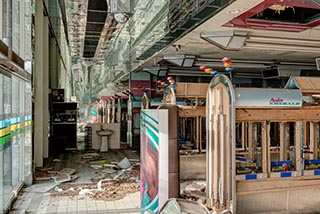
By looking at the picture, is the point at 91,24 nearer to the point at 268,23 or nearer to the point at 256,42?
the point at 256,42

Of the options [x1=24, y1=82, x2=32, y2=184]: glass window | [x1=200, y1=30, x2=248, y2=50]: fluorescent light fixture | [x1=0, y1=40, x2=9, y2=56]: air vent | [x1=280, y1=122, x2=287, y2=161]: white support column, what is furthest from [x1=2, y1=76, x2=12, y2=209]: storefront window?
[x1=280, y1=122, x2=287, y2=161]: white support column

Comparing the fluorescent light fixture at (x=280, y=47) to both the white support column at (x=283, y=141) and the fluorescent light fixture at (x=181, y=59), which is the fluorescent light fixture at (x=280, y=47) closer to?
the fluorescent light fixture at (x=181, y=59)

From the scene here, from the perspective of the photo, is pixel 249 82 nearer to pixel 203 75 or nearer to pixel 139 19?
pixel 203 75

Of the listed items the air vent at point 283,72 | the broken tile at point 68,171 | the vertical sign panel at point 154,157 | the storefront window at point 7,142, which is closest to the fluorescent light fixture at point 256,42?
the air vent at point 283,72

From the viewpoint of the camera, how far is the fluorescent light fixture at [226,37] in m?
6.11

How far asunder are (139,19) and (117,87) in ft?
19.5

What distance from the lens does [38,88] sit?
8.29 metres

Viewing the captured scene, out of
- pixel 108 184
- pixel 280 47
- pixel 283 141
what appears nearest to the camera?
pixel 283 141

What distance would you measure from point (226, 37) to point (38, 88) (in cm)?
499

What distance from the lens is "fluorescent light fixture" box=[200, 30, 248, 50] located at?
611 centimetres

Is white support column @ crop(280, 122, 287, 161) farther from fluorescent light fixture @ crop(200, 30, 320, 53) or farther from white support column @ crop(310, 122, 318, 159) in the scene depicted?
fluorescent light fixture @ crop(200, 30, 320, 53)

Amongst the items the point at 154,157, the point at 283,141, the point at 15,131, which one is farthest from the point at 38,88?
the point at 283,141

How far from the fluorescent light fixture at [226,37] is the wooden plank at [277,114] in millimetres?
2370

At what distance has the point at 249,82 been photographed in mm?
13711
